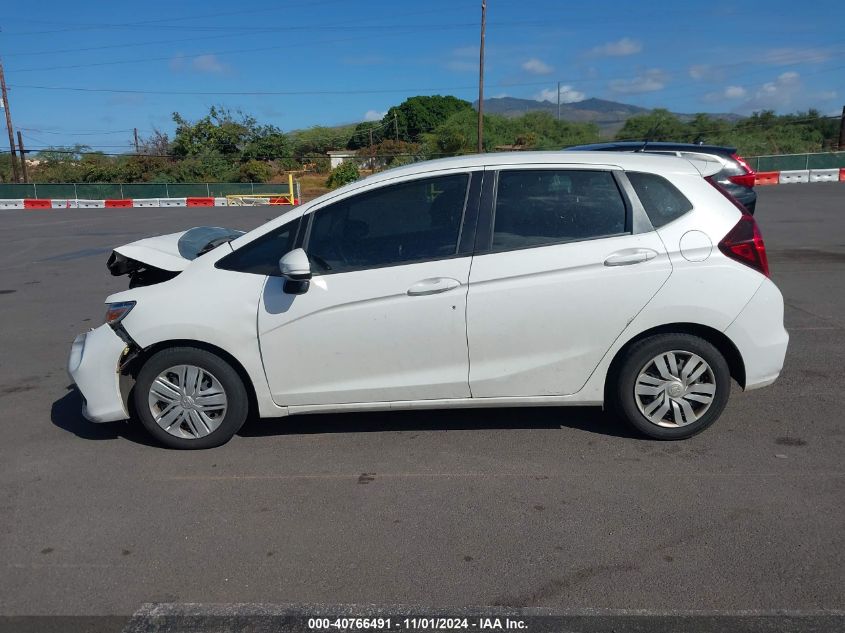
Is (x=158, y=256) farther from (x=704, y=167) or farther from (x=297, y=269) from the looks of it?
(x=704, y=167)

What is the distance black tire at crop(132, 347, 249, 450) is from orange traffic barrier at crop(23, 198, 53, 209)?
38554mm

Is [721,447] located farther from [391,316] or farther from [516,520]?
[391,316]

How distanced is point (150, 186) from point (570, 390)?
3986 centimetres

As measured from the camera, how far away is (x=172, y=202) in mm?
38562

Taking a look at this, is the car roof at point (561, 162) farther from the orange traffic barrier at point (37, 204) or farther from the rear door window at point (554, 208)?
the orange traffic barrier at point (37, 204)

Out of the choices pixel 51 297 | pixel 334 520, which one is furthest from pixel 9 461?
pixel 51 297

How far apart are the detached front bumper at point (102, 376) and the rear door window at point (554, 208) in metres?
2.51

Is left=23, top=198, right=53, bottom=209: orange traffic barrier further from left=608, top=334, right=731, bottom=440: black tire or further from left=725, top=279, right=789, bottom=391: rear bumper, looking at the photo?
left=725, top=279, right=789, bottom=391: rear bumper

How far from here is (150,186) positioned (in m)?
40.6

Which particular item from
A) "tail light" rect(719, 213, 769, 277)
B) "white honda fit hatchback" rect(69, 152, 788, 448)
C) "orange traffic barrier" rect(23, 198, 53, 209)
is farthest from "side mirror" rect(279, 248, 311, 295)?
"orange traffic barrier" rect(23, 198, 53, 209)

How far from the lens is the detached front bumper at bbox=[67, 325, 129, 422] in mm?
4754

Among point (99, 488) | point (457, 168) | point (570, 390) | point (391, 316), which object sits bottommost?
point (99, 488)

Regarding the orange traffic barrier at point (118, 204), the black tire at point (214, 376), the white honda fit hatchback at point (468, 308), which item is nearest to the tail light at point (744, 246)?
the white honda fit hatchback at point (468, 308)

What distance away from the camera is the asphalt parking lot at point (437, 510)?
3.27m
